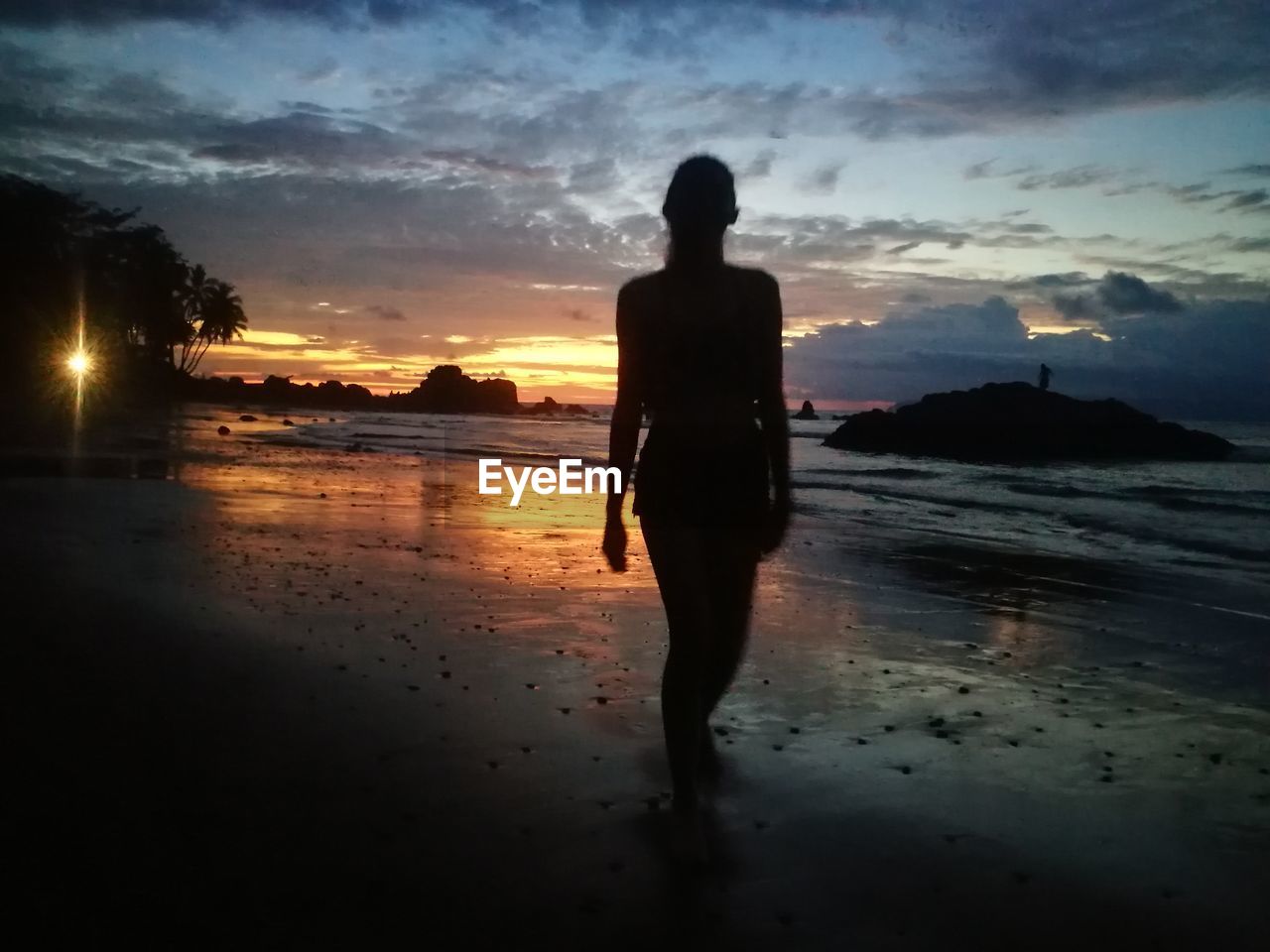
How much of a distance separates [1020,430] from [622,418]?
37870mm

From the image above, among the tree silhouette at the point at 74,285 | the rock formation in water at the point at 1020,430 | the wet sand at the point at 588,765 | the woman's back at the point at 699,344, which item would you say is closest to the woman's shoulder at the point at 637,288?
the woman's back at the point at 699,344

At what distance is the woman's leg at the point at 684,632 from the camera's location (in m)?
3.03

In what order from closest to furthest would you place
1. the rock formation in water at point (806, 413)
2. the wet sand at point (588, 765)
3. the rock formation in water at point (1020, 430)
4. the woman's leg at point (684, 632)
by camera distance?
the wet sand at point (588, 765) < the woman's leg at point (684, 632) < the rock formation in water at point (1020, 430) < the rock formation in water at point (806, 413)

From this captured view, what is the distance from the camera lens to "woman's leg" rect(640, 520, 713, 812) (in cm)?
303

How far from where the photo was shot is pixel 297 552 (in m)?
8.44

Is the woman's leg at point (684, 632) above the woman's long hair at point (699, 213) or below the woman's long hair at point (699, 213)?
below

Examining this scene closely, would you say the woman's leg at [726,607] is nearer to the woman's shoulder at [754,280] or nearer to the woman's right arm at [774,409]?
the woman's right arm at [774,409]

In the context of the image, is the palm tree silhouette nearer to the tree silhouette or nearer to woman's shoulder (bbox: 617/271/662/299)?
the tree silhouette

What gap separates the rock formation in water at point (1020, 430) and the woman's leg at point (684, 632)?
33.0 m

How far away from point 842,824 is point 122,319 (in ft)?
181

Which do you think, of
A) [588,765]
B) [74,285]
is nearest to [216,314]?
[74,285]

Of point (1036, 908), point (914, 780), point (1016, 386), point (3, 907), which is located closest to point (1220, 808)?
point (914, 780)

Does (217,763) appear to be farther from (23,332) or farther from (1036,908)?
(23,332)

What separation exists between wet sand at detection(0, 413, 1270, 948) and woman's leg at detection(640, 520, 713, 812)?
0.23 meters
